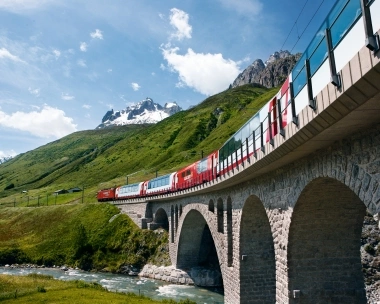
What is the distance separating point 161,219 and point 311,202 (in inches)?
1727

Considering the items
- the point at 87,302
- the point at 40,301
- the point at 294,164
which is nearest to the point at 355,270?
the point at 294,164

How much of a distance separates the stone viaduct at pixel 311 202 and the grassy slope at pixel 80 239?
2630 centimetres

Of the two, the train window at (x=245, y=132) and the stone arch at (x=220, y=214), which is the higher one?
the train window at (x=245, y=132)

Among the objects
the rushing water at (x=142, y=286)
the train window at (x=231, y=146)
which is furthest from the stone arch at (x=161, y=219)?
the train window at (x=231, y=146)

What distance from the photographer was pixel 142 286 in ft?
131

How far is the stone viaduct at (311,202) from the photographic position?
296 inches

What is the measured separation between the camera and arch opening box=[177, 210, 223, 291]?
3953cm

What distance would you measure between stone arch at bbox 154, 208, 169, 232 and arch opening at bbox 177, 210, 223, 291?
969 centimetres

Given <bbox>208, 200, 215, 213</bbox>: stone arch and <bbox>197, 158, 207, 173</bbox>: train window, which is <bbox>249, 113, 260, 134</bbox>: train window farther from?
<bbox>197, 158, 207, 173</bbox>: train window

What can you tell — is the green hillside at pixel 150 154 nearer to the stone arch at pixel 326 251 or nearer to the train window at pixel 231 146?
the train window at pixel 231 146

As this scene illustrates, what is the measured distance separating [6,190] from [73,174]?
33.0 m

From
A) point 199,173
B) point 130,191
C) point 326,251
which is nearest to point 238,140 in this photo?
point 326,251

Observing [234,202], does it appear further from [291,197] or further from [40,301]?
[40,301]

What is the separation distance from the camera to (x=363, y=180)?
8.35 meters
